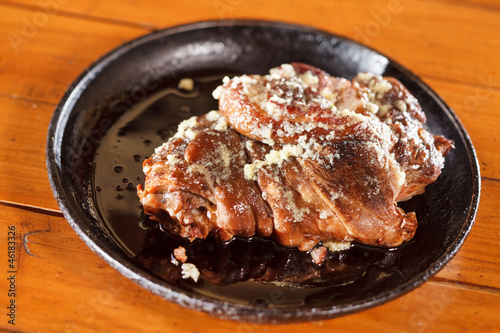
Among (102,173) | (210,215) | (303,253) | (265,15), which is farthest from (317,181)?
(265,15)

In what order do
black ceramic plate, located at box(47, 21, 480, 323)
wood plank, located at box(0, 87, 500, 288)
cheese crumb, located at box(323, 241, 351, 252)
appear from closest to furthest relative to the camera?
black ceramic plate, located at box(47, 21, 480, 323)
cheese crumb, located at box(323, 241, 351, 252)
wood plank, located at box(0, 87, 500, 288)

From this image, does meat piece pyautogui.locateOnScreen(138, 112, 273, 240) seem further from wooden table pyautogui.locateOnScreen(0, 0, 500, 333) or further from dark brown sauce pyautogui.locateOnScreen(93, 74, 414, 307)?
wooden table pyautogui.locateOnScreen(0, 0, 500, 333)

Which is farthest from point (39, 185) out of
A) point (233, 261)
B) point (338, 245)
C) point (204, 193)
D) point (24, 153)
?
point (338, 245)

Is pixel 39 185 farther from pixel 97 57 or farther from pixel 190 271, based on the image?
pixel 97 57

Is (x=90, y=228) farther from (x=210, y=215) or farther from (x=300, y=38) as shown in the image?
(x=300, y=38)

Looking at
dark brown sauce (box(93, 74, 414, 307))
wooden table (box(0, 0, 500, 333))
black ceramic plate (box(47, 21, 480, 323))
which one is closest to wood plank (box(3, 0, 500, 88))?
wooden table (box(0, 0, 500, 333))

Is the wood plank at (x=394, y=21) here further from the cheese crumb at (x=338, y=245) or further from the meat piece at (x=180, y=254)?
the meat piece at (x=180, y=254)
